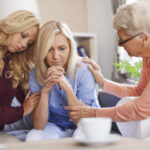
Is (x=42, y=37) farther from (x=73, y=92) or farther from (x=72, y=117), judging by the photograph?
(x=72, y=117)

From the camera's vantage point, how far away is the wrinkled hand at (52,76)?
Result: 64.4 inches

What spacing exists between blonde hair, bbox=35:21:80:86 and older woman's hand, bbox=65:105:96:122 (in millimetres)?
298

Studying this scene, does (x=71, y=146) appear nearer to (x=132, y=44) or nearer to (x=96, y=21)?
(x=132, y=44)

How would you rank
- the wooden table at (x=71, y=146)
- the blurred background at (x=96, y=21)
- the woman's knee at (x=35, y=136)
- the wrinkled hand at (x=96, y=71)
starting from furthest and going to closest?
the blurred background at (x=96, y=21)
the wrinkled hand at (x=96, y=71)
the woman's knee at (x=35, y=136)
the wooden table at (x=71, y=146)

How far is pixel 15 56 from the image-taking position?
189cm

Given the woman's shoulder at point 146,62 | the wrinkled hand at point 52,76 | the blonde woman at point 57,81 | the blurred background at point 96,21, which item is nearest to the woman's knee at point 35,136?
the blonde woman at point 57,81

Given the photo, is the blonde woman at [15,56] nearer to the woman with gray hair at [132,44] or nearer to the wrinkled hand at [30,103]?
the wrinkled hand at [30,103]

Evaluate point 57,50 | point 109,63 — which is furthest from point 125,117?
point 109,63

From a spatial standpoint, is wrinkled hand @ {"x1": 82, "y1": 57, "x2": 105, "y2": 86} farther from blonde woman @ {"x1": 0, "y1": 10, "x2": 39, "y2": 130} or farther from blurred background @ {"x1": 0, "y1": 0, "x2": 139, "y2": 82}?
blurred background @ {"x1": 0, "y1": 0, "x2": 139, "y2": 82}

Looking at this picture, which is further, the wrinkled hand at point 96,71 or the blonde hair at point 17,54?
the wrinkled hand at point 96,71

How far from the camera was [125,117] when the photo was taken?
1.42 meters

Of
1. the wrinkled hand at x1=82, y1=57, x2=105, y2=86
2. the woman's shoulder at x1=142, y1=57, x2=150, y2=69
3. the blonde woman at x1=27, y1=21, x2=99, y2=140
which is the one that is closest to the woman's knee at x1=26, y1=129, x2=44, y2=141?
the blonde woman at x1=27, y1=21, x2=99, y2=140

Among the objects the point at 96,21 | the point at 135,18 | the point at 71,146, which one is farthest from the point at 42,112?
the point at 96,21

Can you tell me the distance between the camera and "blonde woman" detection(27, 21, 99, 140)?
1651 millimetres
